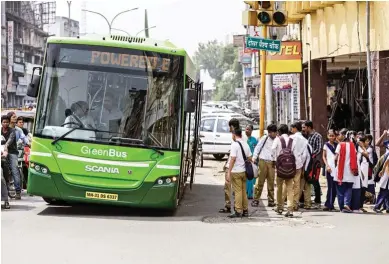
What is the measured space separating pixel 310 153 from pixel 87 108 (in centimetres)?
475

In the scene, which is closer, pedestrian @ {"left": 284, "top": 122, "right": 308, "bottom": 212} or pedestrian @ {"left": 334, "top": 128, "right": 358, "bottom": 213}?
pedestrian @ {"left": 284, "top": 122, "right": 308, "bottom": 212}

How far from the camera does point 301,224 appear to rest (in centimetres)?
1341

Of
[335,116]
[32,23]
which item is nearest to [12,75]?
[32,23]

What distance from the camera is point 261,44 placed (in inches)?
696

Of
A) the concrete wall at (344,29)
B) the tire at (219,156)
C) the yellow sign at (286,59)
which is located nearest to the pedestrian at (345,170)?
the concrete wall at (344,29)

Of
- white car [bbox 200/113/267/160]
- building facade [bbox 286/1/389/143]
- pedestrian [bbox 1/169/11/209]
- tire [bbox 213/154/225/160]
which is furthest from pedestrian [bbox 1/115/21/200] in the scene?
tire [bbox 213/154/225/160]

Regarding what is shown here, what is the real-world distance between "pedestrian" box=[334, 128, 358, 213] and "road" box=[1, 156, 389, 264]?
528 millimetres

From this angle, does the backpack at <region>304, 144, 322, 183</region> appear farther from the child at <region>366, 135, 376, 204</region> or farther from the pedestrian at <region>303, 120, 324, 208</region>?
the child at <region>366, 135, 376, 204</region>

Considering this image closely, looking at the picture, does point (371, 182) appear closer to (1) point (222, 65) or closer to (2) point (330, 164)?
(2) point (330, 164)

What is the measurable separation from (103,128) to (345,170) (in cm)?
501

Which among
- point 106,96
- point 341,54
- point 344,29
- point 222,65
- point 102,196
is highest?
point 222,65

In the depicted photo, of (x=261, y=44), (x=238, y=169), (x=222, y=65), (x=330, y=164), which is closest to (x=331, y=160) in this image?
(x=330, y=164)

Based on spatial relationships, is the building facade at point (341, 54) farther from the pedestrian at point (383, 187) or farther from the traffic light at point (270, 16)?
the pedestrian at point (383, 187)

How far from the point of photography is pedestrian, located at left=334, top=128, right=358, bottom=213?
15336 millimetres
